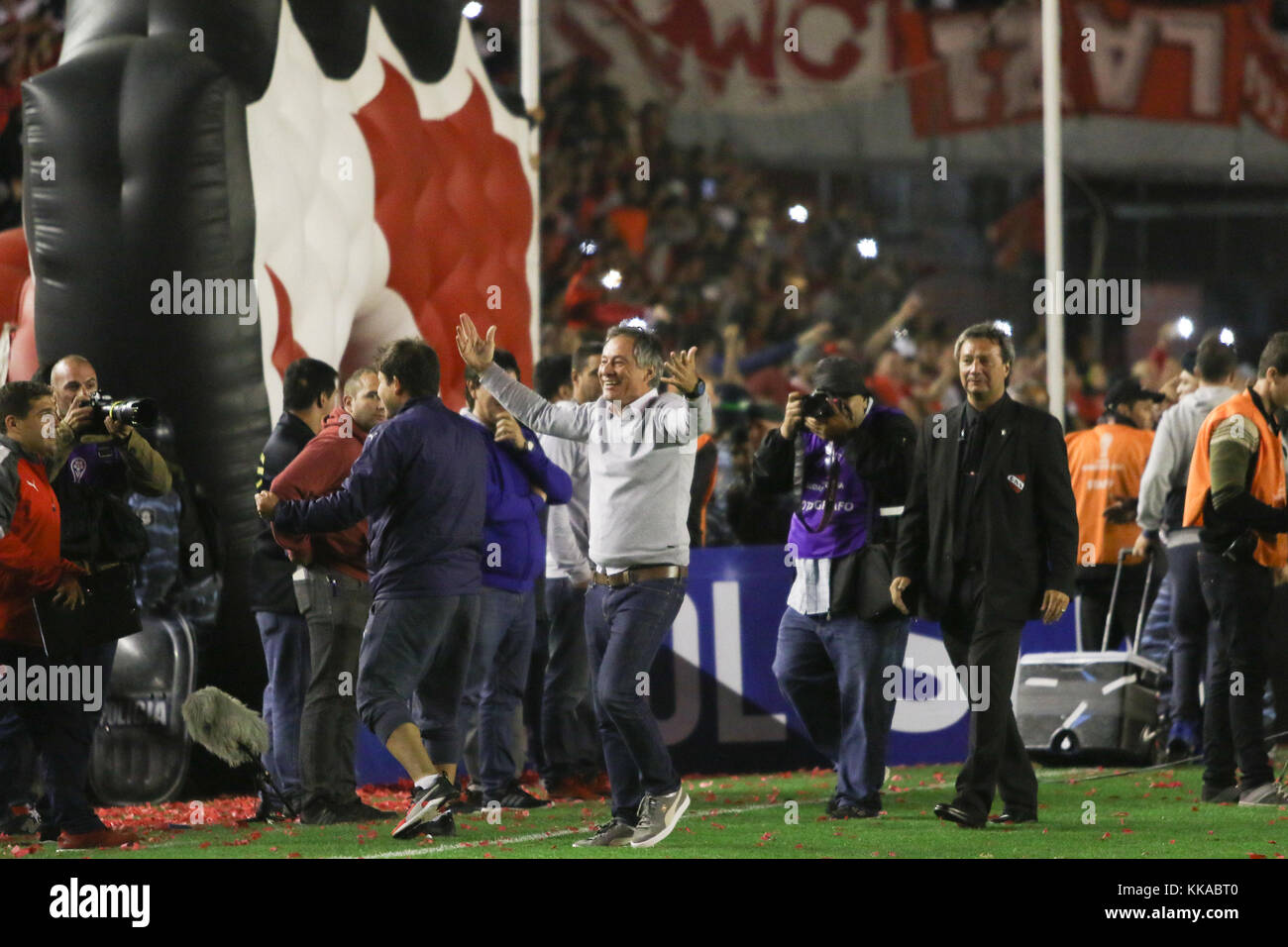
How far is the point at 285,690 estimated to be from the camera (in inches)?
332

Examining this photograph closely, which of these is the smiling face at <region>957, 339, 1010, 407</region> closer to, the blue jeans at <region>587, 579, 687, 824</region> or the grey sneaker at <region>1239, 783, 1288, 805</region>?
the blue jeans at <region>587, 579, 687, 824</region>

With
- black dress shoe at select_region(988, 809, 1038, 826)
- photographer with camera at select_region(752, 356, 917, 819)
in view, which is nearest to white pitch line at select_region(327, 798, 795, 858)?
photographer with camera at select_region(752, 356, 917, 819)

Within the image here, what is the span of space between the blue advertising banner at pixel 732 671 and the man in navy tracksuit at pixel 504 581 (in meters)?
1.40

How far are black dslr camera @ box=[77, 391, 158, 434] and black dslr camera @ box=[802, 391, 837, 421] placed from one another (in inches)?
98.6

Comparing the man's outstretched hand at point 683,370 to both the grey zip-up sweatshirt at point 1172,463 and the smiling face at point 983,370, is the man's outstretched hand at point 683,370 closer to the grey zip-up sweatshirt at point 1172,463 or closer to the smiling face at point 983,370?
the smiling face at point 983,370

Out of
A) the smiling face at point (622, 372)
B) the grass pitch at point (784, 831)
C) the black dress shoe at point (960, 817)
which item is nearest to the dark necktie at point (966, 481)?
the black dress shoe at point (960, 817)

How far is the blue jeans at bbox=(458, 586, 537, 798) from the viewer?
8.55m

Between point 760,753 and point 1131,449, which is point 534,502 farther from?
point 1131,449

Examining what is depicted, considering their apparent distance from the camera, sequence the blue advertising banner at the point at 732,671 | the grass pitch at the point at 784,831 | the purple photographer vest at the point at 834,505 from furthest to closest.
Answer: the blue advertising banner at the point at 732,671, the purple photographer vest at the point at 834,505, the grass pitch at the point at 784,831

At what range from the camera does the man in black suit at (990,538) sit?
7586 mm

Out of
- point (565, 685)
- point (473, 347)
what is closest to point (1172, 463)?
point (565, 685)

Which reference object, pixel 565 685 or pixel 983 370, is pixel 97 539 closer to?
pixel 565 685
